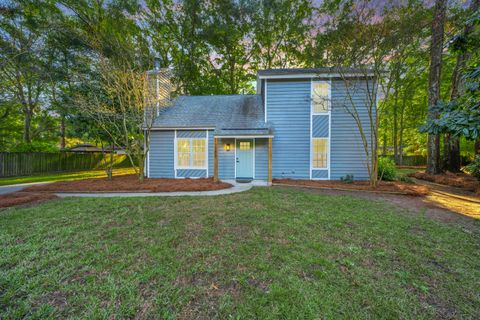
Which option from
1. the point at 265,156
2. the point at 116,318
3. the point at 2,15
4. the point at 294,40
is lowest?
the point at 116,318

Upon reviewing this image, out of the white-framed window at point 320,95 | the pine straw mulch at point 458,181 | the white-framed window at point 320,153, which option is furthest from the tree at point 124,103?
the pine straw mulch at point 458,181

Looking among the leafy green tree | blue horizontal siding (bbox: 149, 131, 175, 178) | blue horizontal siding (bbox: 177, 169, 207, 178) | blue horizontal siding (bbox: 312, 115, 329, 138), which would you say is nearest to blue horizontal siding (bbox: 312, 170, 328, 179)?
blue horizontal siding (bbox: 312, 115, 329, 138)

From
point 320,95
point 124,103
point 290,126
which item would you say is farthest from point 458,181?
point 124,103

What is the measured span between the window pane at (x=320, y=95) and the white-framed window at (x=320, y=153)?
1.52m

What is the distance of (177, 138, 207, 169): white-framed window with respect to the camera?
9.80 meters

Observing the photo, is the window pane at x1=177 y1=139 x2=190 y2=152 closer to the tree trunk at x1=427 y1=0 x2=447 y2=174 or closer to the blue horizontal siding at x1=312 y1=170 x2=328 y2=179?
the blue horizontal siding at x1=312 y1=170 x2=328 y2=179

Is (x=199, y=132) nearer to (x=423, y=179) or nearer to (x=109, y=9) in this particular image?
(x=109, y=9)

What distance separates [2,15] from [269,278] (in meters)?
18.0

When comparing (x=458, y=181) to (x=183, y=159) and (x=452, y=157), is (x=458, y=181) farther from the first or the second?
(x=183, y=159)

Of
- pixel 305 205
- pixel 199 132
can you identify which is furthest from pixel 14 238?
pixel 199 132

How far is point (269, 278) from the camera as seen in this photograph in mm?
2359

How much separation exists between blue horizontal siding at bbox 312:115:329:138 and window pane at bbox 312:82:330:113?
0.36m

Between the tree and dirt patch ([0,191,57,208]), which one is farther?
the tree

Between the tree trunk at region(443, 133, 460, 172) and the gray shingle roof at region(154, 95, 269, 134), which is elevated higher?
the gray shingle roof at region(154, 95, 269, 134)
